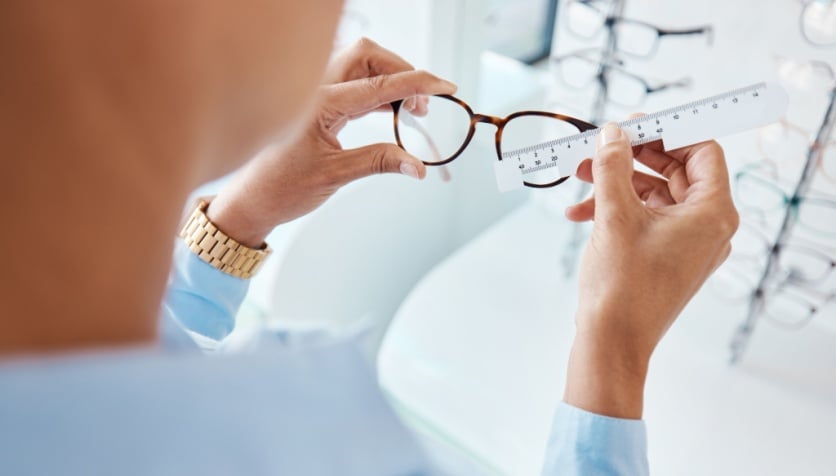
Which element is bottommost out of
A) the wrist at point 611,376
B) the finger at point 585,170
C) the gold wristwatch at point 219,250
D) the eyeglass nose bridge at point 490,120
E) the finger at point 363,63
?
the wrist at point 611,376

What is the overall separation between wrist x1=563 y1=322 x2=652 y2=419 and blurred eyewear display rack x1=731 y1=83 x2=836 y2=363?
376mm

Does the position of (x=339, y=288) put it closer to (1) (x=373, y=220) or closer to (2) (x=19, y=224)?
(1) (x=373, y=220)

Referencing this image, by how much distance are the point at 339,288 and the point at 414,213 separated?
0.64 feet

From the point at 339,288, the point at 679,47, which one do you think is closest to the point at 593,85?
the point at 679,47

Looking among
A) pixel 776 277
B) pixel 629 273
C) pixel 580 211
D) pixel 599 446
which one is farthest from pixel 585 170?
pixel 776 277

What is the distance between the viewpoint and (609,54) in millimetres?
803

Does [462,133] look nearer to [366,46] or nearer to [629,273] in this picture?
[366,46]

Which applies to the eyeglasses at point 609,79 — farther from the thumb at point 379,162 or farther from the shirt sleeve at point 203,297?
the shirt sleeve at point 203,297

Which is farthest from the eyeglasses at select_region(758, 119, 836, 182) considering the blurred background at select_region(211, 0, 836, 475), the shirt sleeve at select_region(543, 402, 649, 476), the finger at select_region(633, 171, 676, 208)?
the shirt sleeve at select_region(543, 402, 649, 476)

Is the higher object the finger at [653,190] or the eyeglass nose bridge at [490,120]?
the eyeglass nose bridge at [490,120]

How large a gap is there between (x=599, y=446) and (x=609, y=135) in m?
0.24

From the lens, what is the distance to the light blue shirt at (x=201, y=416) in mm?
221

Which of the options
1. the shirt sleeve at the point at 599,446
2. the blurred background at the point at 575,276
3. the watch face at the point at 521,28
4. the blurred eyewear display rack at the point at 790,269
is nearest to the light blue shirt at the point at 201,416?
the shirt sleeve at the point at 599,446

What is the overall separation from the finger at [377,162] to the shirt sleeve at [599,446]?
0.84 feet
